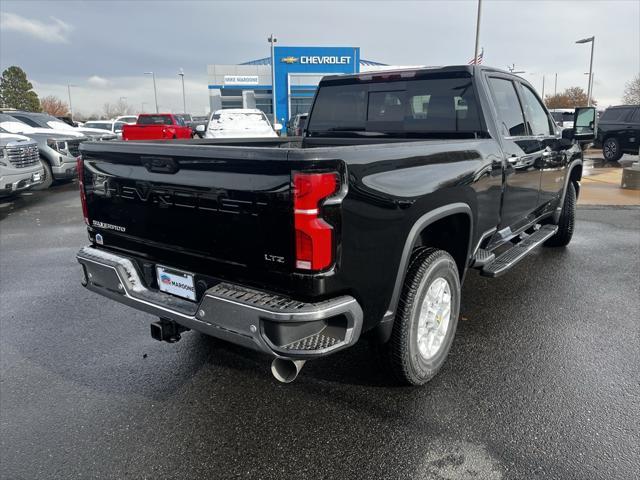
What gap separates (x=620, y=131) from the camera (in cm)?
1617

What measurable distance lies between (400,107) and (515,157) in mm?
1037

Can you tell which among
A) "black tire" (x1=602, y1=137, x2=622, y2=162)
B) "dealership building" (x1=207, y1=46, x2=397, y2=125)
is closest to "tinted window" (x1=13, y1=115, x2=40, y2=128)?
"black tire" (x1=602, y1=137, x2=622, y2=162)

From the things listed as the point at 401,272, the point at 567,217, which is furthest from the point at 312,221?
the point at 567,217

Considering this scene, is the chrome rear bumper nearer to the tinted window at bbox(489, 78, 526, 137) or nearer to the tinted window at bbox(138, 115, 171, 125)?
the tinted window at bbox(489, 78, 526, 137)

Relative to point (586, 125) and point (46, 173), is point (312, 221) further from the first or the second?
point (46, 173)

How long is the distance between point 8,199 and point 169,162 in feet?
33.9

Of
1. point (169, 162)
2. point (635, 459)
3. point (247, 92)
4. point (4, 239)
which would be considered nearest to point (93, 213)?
point (169, 162)

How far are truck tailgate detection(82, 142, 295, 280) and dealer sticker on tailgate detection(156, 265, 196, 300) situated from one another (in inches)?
2.3

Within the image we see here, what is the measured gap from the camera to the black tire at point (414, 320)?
2.74 m

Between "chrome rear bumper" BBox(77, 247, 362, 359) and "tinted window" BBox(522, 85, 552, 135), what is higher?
"tinted window" BBox(522, 85, 552, 135)

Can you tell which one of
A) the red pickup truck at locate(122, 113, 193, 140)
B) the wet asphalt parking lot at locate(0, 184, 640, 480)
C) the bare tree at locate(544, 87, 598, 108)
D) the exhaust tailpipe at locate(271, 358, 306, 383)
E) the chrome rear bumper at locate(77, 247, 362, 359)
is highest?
the bare tree at locate(544, 87, 598, 108)

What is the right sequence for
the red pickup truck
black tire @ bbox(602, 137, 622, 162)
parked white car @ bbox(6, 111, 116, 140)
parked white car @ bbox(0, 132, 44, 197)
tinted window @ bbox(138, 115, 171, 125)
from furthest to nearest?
tinted window @ bbox(138, 115, 171, 125)
the red pickup truck
black tire @ bbox(602, 137, 622, 162)
parked white car @ bbox(6, 111, 116, 140)
parked white car @ bbox(0, 132, 44, 197)

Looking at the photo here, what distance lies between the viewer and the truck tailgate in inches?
85.7

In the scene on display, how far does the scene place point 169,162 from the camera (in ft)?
8.35
